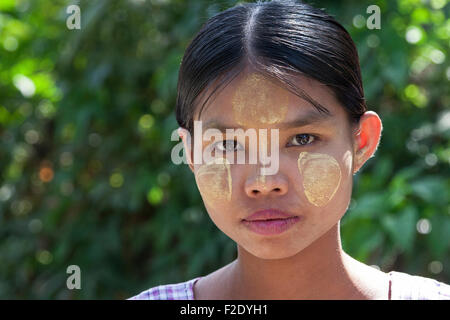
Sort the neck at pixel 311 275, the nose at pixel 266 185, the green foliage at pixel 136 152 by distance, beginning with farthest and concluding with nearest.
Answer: the green foliage at pixel 136 152 < the neck at pixel 311 275 < the nose at pixel 266 185

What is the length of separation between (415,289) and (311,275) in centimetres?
19

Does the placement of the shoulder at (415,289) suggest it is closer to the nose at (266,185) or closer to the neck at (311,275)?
the neck at (311,275)

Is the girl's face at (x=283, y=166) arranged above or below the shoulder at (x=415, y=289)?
above

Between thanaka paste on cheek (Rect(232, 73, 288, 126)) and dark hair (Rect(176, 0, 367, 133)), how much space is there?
0.05 ft

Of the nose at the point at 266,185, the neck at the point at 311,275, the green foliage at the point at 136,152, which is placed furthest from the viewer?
the green foliage at the point at 136,152

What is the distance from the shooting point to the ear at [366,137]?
3.95 feet

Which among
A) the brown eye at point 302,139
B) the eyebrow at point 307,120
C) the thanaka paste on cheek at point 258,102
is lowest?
the brown eye at point 302,139

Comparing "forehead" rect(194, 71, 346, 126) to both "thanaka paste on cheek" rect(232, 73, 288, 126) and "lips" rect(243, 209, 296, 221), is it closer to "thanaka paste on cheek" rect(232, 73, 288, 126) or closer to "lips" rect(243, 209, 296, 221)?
"thanaka paste on cheek" rect(232, 73, 288, 126)

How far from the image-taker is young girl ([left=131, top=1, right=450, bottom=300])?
110 cm

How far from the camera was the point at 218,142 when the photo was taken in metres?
1.14

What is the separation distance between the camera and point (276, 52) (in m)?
1.11

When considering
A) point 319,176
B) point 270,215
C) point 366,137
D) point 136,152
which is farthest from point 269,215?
point 136,152

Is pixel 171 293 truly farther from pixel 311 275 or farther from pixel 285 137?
pixel 285 137

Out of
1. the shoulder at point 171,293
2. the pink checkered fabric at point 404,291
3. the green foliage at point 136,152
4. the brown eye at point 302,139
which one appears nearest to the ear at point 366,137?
the brown eye at point 302,139
